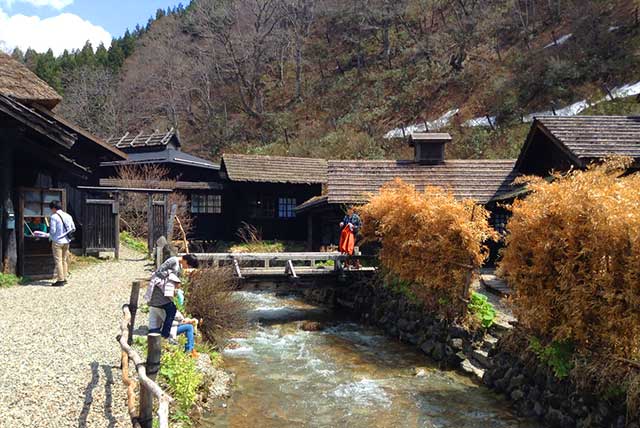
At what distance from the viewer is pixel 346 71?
59.1 m

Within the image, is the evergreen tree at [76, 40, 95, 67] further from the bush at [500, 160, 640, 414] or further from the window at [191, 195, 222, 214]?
the bush at [500, 160, 640, 414]

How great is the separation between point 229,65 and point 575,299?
55.8 metres

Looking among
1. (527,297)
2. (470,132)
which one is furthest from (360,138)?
(527,297)

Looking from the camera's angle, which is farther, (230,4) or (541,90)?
(230,4)

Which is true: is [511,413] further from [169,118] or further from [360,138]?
[169,118]

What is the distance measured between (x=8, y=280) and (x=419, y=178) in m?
15.7

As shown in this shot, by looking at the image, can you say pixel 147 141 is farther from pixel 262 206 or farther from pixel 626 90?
pixel 626 90

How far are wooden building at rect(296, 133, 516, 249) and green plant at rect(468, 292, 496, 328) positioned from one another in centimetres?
886

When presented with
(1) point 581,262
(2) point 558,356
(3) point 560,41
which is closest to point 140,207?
(2) point 558,356

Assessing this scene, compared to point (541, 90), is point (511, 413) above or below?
below

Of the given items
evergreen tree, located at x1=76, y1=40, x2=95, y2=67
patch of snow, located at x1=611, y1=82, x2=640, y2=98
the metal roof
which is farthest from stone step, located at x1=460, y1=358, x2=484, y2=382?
evergreen tree, located at x1=76, y1=40, x2=95, y2=67

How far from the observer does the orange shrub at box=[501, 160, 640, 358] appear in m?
7.21

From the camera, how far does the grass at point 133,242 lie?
76.5 feet

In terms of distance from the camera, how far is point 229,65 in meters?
59.0
